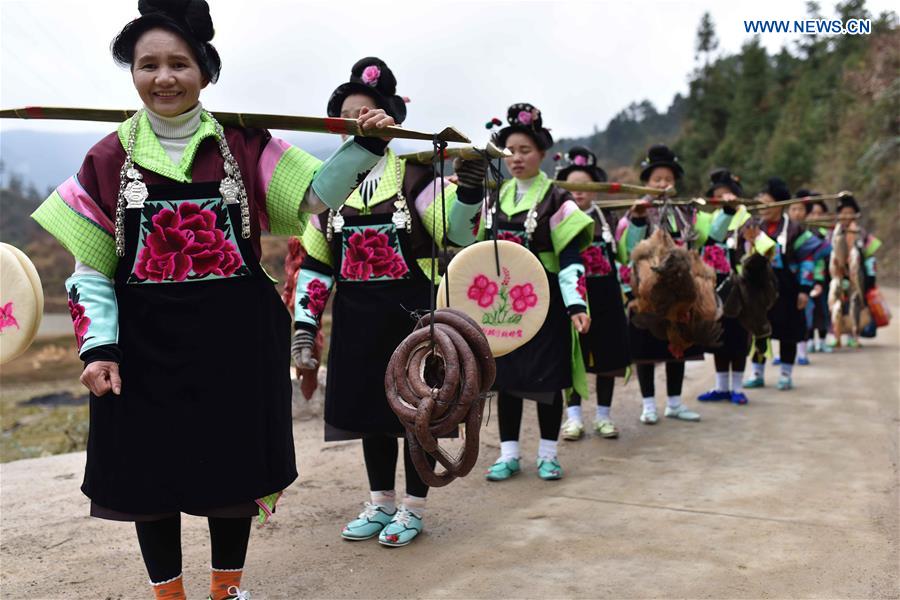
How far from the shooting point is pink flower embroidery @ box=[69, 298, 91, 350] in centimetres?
245

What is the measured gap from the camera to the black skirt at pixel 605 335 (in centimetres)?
565

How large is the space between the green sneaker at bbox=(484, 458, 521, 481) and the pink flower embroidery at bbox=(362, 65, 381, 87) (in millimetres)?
2347

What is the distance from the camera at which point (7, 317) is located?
278 cm

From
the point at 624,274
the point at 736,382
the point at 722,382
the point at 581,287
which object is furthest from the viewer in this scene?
the point at 722,382

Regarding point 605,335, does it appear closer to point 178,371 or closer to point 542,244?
point 542,244

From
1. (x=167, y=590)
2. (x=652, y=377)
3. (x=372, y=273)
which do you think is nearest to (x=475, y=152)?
(x=372, y=273)

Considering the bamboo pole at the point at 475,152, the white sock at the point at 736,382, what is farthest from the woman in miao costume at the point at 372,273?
the white sock at the point at 736,382

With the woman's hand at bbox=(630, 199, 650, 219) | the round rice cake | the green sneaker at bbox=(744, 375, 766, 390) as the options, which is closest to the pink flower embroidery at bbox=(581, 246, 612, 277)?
the woman's hand at bbox=(630, 199, 650, 219)

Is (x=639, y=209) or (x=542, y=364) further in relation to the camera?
(x=639, y=209)

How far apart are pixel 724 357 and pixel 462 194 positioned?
4.81 m

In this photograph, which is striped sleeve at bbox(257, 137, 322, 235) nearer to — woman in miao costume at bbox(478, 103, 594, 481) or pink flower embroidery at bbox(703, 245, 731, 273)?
A: woman in miao costume at bbox(478, 103, 594, 481)

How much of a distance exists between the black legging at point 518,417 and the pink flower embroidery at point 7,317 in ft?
8.94

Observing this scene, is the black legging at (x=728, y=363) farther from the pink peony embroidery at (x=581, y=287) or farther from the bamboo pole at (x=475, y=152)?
the bamboo pole at (x=475, y=152)

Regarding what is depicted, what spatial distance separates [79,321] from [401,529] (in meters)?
1.81
